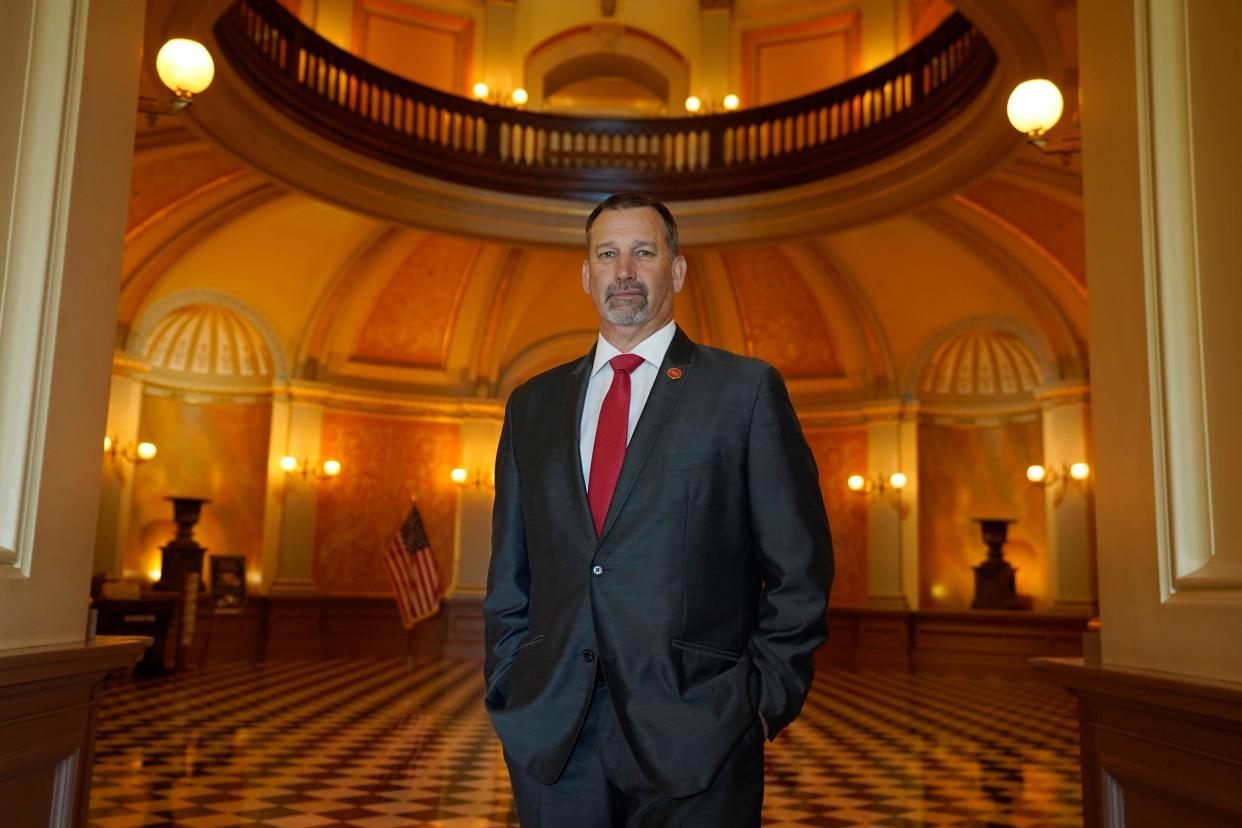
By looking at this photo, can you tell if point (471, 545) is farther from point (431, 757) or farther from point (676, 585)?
point (676, 585)

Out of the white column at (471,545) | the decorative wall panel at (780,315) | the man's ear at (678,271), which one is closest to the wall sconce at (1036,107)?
the man's ear at (678,271)

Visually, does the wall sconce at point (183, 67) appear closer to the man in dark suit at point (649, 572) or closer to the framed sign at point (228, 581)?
the man in dark suit at point (649, 572)

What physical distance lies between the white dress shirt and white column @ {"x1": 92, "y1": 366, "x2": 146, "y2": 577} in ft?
41.0

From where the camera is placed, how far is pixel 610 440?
2.54 metres

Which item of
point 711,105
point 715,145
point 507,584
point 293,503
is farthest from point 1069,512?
point 507,584

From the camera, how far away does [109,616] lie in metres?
12.3

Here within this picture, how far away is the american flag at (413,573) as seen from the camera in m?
14.5

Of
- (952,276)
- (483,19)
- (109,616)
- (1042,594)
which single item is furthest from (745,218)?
(109,616)

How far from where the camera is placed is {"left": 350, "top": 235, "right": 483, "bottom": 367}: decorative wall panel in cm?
1596

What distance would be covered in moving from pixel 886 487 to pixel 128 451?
32.0 feet

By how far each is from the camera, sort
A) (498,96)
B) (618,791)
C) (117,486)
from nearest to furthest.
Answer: (618,791) → (117,486) → (498,96)

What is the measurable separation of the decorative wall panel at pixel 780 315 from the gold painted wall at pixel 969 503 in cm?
185

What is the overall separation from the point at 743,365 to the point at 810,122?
11719 millimetres

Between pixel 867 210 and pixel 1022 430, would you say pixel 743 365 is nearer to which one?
pixel 867 210
